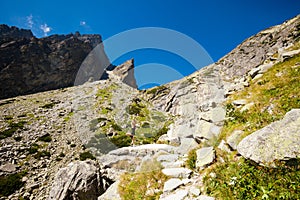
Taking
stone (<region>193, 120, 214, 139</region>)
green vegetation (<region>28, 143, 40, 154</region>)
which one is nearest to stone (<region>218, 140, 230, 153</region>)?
stone (<region>193, 120, 214, 139</region>)

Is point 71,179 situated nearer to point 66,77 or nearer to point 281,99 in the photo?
point 281,99

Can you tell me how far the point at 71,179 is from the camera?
12.2 m

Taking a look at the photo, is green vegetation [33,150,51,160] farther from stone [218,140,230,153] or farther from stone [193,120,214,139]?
stone [218,140,230,153]

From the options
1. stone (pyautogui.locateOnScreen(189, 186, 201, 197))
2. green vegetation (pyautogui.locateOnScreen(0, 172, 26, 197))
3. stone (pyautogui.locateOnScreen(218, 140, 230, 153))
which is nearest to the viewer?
stone (pyautogui.locateOnScreen(189, 186, 201, 197))

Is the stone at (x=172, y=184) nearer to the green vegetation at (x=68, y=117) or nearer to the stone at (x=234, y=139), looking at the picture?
the stone at (x=234, y=139)

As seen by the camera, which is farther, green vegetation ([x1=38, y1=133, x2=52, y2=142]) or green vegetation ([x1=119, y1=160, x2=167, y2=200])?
green vegetation ([x1=38, y1=133, x2=52, y2=142])

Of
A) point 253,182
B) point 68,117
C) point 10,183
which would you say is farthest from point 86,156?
point 253,182

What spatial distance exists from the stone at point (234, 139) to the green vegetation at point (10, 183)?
1983 cm

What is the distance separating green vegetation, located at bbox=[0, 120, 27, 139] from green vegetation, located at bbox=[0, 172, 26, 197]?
35.1 ft

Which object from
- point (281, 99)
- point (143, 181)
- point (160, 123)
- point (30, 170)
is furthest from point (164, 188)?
point (160, 123)

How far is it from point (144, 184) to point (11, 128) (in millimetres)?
31659

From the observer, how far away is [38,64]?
9556 cm

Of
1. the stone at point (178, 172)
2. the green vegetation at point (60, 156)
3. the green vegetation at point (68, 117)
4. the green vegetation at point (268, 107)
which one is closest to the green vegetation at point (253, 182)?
the stone at point (178, 172)

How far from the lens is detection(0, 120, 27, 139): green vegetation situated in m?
26.5
